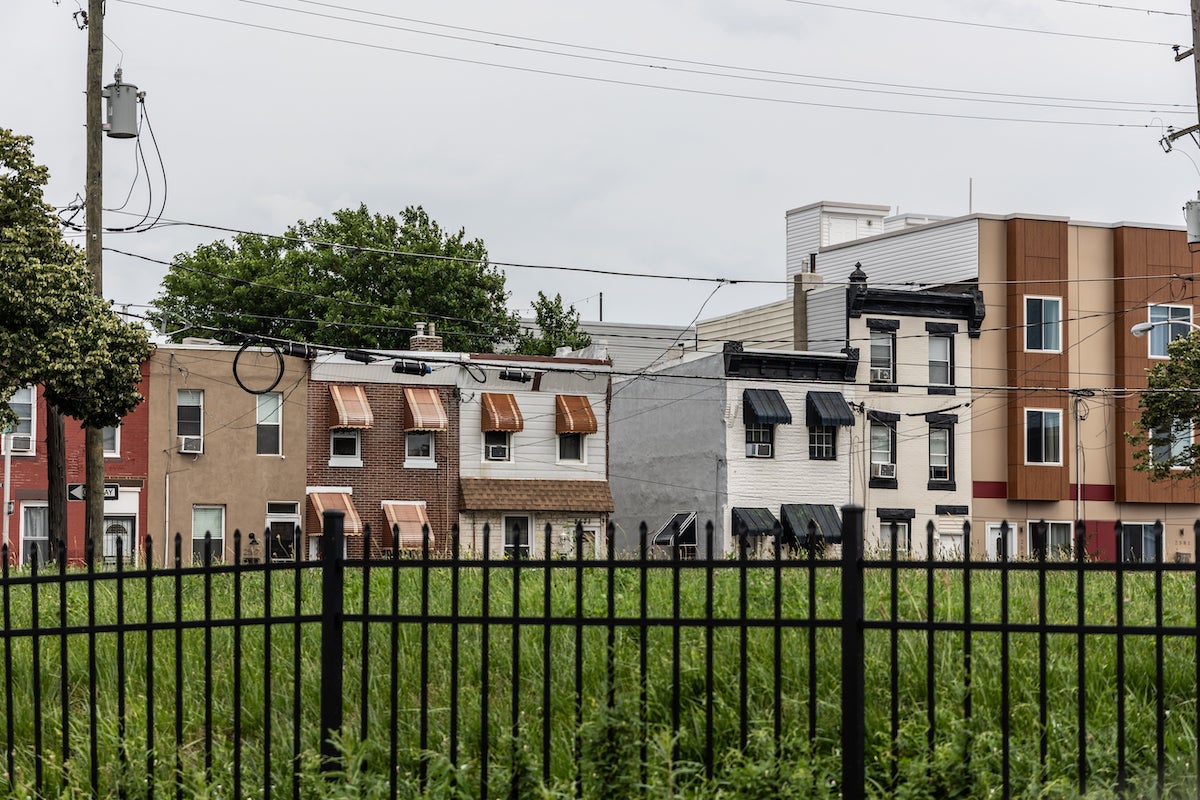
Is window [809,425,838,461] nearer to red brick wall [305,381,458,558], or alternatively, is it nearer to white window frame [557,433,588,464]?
white window frame [557,433,588,464]

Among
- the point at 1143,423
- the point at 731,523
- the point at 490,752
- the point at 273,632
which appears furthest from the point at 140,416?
the point at 490,752

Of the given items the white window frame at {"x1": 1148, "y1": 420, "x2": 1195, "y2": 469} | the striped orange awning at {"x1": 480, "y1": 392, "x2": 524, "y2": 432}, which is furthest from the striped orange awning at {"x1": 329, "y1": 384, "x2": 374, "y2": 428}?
the white window frame at {"x1": 1148, "y1": 420, "x2": 1195, "y2": 469}

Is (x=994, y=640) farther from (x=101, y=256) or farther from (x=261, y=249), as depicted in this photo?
(x=261, y=249)

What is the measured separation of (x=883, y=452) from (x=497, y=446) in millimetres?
12607

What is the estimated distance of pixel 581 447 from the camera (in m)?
45.5

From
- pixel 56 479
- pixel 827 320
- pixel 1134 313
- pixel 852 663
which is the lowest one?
pixel 852 663

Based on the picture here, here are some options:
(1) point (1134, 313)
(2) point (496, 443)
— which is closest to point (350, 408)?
(2) point (496, 443)

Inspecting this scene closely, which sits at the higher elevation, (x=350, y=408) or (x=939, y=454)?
(x=350, y=408)

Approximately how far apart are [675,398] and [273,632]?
37426 mm

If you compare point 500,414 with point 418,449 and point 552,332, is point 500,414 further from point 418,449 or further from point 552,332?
point 552,332

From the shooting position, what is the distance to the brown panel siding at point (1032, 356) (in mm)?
48125

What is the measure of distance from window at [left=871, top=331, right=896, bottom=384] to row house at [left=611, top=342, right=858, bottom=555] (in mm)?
857

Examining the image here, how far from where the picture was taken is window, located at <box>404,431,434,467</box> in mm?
43438

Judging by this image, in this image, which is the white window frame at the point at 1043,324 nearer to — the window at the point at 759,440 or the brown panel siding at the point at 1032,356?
the brown panel siding at the point at 1032,356
